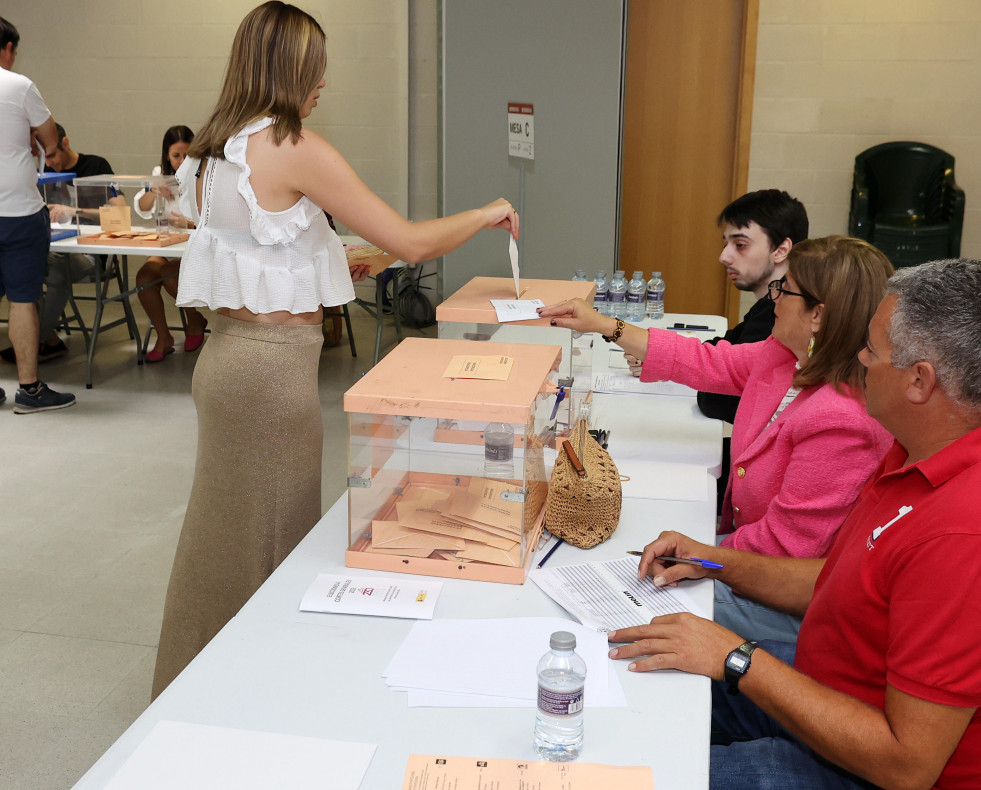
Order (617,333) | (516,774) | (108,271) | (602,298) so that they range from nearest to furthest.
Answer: (516,774) < (617,333) < (602,298) < (108,271)

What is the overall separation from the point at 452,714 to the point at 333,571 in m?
0.47

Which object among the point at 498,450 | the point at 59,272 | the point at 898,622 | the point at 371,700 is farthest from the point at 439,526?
the point at 59,272

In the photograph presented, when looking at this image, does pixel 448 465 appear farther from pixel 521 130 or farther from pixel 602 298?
pixel 521 130

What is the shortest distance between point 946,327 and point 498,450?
81 cm

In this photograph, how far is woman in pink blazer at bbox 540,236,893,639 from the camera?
5.78 ft

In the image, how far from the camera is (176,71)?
21.5ft

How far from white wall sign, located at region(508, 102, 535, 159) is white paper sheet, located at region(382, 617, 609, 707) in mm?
4087

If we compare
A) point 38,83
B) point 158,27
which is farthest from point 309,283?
point 38,83

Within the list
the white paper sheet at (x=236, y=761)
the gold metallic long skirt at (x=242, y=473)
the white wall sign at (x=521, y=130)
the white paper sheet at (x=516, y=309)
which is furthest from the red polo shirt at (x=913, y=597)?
the white wall sign at (x=521, y=130)

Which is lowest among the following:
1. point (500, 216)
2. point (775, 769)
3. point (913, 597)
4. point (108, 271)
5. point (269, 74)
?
point (775, 769)

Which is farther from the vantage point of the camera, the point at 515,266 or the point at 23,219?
the point at 23,219

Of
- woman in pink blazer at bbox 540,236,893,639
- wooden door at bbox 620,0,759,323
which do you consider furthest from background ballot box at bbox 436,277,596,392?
wooden door at bbox 620,0,759,323

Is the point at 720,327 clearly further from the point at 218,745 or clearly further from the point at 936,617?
the point at 218,745

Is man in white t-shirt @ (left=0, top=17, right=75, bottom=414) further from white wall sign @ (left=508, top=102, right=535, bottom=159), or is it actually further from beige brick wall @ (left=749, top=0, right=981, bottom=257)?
beige brick wall @ (left=749, top=0, right=981, bottom=257)
